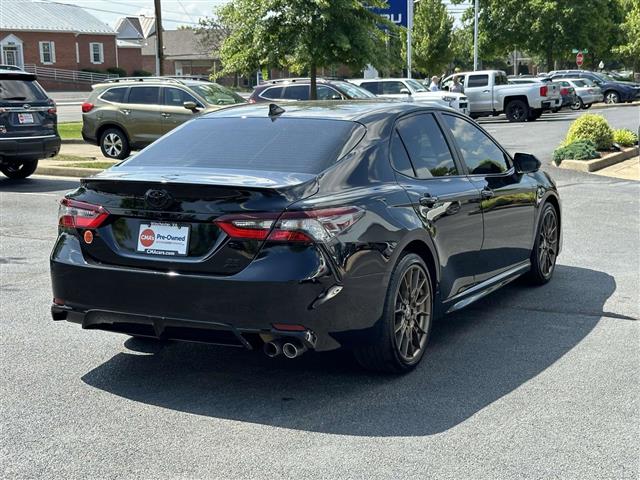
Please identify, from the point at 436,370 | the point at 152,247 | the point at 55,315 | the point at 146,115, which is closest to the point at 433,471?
the point at 436,370

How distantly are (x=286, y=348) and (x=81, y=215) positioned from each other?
1.46 meters

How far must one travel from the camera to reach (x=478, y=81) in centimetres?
3591

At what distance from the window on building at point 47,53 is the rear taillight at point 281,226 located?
79.1 metres

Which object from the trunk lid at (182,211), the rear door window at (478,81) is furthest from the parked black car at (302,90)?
the trunk lid at (182,211)

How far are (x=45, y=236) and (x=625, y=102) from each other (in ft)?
140

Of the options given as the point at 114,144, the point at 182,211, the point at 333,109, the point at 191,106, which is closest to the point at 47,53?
the point at 114,144

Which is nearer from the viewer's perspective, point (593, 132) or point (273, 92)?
point (593, 132)

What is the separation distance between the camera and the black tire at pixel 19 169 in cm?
1675

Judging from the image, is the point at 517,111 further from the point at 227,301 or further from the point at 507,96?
the point at 227,301

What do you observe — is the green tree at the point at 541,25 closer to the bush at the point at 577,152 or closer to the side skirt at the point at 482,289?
the bush at the point at 577,152

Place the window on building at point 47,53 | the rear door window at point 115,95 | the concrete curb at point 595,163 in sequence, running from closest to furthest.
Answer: the concrete curb at point 595,163, the rear door window at point 115,95, the window on building at point 47,53

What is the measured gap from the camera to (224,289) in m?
4.89

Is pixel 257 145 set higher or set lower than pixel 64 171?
higher

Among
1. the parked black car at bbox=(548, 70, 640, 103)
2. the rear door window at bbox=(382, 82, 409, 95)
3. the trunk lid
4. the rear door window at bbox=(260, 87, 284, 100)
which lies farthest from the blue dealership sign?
the trunk lid
